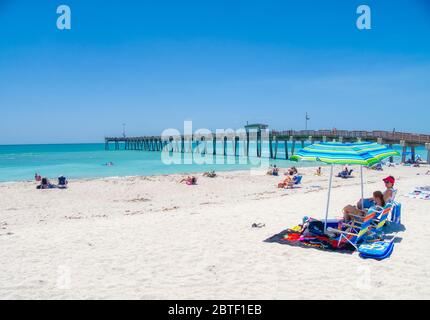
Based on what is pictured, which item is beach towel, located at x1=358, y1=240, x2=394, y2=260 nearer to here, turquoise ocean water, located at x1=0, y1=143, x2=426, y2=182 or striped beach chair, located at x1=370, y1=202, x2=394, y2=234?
striped beach chair, located at x1=370, y1=202, x2=394, y2=234

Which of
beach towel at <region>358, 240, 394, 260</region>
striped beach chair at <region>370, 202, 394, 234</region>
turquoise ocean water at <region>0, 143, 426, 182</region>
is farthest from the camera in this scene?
turquoise ocean water at <region>0, 143, 426, 182</region>

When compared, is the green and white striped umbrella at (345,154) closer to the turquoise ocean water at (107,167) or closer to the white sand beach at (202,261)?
the white sand beach at (202,261)

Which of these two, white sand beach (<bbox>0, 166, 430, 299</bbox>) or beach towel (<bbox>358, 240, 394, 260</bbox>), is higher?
beach towel (<bbox>358, 240, 394, 260</bbox>)

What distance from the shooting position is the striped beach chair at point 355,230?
5.26 metres

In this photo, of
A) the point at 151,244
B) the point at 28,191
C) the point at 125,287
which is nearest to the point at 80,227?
the point at 151,244

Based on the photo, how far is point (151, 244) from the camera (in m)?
5.89

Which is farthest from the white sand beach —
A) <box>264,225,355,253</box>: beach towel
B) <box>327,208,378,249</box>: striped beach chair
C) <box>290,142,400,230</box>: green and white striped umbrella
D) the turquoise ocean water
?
the turquoise ocean water

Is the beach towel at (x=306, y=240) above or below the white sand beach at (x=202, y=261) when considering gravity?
above

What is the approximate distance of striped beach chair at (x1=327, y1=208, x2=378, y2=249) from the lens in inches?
207

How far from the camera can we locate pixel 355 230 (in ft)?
18.5

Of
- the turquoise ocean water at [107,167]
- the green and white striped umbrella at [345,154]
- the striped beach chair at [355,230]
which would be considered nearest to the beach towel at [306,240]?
the striped beach chair at [355,230]

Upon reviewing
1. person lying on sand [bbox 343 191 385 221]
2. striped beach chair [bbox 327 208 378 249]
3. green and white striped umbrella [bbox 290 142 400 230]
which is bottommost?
striped beach chair [bbox 327 208 378 249]

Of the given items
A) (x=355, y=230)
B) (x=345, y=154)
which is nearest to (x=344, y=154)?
(x=345, y=154)
